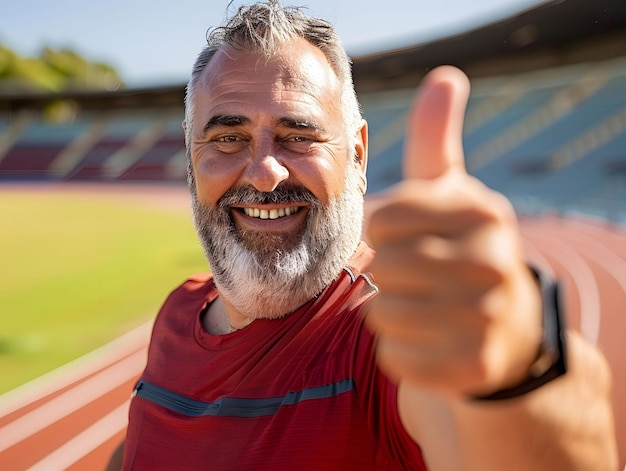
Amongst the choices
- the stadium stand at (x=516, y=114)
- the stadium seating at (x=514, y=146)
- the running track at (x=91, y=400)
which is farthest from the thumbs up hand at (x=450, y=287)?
the stadium seating at (x=514, y=146)

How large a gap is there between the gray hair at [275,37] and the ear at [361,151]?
9cm

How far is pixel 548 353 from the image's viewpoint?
750mm

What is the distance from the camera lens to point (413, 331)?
690 mm

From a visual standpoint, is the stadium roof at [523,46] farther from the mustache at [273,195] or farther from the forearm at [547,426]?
the forearm at [547,426]

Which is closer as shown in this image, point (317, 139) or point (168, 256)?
point (317, 139)

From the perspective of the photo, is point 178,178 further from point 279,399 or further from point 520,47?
point 279,399

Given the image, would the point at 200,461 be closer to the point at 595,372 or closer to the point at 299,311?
the point at 299,311

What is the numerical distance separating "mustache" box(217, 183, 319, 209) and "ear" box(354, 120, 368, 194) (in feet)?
1.25

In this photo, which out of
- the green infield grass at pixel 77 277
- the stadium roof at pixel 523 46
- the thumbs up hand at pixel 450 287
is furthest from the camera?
the stadium roof at pixel 523 46

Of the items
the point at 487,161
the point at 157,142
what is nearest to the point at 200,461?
the point at 487,161

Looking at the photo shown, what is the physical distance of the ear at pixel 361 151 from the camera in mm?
2116

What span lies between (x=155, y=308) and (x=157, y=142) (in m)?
29.9

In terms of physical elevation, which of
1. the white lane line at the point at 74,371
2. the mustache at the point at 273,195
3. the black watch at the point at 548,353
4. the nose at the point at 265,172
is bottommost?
the white lane line at the point at 74,371

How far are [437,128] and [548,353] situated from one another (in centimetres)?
33
